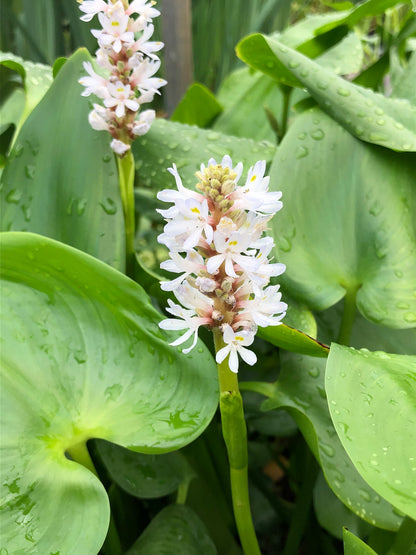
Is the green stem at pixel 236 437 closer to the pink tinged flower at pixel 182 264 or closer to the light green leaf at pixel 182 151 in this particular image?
the pink tinged flower at pixel 182 264

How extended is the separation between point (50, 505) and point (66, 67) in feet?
1.48

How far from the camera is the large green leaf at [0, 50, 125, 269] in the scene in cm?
57

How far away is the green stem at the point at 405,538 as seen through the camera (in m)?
0.43

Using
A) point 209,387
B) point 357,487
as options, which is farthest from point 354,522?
point 209,387

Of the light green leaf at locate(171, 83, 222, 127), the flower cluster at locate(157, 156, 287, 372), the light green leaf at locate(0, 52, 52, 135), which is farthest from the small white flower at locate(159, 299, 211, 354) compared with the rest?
the light green leaf at locate(171, 83, 222, 127)

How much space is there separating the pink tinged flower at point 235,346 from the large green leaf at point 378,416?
82 millimetres

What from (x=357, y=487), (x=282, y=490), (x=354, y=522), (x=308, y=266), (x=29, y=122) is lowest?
(x=282, y=490)

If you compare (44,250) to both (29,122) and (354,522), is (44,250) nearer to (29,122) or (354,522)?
(29,122)

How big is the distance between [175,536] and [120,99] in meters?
0.42

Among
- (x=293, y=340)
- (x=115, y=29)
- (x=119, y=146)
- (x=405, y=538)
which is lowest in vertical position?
(x=405, y=538)

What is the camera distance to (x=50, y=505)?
0.42m

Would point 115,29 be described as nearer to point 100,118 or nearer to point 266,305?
point 100,118

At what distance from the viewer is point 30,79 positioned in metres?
0.71

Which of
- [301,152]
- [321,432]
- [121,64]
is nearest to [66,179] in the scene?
[121,64]
